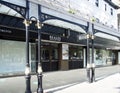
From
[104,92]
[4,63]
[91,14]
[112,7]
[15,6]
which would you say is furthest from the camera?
[112,7]

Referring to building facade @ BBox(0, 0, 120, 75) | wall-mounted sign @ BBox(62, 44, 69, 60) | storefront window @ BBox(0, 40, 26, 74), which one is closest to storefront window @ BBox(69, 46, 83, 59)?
building facade @ BBox(0, 0, 120, 75)

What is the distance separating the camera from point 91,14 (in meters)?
30.4

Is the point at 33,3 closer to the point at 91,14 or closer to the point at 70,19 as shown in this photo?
the point at 70,19

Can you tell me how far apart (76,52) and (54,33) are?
6.90 metres

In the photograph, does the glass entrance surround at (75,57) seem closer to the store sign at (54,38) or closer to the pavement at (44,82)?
the store sign at (54,38)

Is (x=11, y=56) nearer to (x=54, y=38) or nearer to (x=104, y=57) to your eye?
Result: (x=54, y=38)

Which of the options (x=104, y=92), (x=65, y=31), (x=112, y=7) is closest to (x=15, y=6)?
(x=104, y=92)

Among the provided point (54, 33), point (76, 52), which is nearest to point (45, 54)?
point (54, 33)

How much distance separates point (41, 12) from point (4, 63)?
31.0 ft

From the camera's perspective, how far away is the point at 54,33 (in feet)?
76.7

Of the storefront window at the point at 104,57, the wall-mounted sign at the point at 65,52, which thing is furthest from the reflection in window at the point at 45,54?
the storefront window at the point at 104,57

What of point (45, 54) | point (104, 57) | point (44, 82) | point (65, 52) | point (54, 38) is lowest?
point (44, 82)

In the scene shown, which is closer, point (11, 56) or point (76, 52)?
point (11, 56)

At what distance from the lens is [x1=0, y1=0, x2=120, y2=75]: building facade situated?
13431 mm
